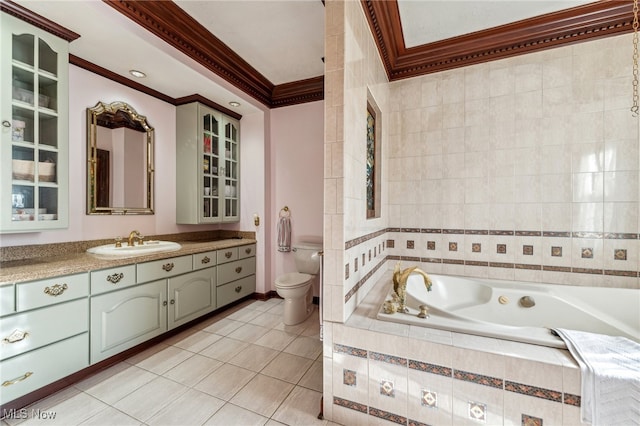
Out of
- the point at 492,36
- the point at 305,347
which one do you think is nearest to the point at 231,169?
the point at 305,347

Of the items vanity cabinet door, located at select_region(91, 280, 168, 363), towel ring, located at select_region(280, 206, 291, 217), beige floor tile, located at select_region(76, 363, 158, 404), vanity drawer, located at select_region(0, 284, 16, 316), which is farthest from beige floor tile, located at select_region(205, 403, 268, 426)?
towel ring, located at select_region(280, 206, 291, 217)

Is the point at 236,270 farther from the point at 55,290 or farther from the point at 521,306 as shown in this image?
the point at 521,306

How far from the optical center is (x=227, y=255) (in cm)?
283

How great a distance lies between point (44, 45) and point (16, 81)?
0.99 ft

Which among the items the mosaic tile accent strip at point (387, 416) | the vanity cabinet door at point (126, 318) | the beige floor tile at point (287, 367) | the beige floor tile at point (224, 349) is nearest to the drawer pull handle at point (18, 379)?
the vanity cabinet door at point (126, 318)

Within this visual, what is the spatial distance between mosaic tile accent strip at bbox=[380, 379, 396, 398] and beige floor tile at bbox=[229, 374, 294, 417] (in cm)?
66

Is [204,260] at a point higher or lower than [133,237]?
lower

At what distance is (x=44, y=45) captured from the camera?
1.69m

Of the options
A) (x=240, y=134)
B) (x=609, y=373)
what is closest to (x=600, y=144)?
(x=609, y=373)

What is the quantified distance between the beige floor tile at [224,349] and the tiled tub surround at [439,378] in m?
0.99

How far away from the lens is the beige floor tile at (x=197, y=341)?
214 centimetres

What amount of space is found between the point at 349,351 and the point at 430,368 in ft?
1.29

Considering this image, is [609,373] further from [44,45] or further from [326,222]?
[44,45]

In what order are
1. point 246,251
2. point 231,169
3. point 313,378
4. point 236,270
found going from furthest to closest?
point 231,169 < point 246,251 < point 236,270 < point 313,378
